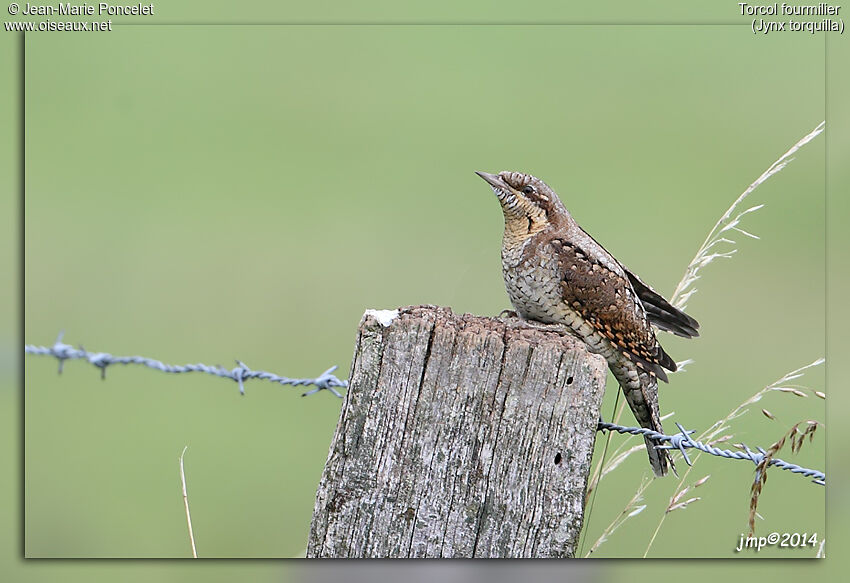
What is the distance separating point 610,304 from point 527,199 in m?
0.51

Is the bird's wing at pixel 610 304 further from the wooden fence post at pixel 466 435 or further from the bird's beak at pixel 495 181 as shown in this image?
the wooden fence post at pixel 466 435

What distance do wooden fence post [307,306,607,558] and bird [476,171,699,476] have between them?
3.11 feet

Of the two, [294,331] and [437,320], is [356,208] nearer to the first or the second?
[294,331]

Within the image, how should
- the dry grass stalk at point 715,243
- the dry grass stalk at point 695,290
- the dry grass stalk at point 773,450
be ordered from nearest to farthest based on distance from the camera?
the dry grass stalk at point 773,450
the dry grass stalk at point 695,290
the dry grass stalk at point 715,243

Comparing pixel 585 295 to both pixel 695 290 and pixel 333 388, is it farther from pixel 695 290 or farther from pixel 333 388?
pixel 333 388

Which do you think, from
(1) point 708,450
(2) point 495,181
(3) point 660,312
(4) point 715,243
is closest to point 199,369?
(2) point 495,181

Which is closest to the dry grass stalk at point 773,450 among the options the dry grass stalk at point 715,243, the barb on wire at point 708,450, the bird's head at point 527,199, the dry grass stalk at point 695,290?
the barb on wire at point 708,450

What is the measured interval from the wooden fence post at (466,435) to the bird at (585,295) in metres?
0.95

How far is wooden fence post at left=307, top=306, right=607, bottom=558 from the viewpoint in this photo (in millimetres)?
2225

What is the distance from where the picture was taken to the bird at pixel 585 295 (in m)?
3.19

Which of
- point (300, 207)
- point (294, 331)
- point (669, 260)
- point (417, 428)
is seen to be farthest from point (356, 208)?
point (417, 428)

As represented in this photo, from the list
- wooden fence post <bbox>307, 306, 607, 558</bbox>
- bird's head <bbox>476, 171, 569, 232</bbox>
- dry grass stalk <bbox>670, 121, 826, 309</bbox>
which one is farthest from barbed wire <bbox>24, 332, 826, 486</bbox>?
bird's head <bbox>476, 171, 569, 232</bbox>

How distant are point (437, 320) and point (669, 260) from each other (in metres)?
3.67

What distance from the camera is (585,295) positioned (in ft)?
10.5
